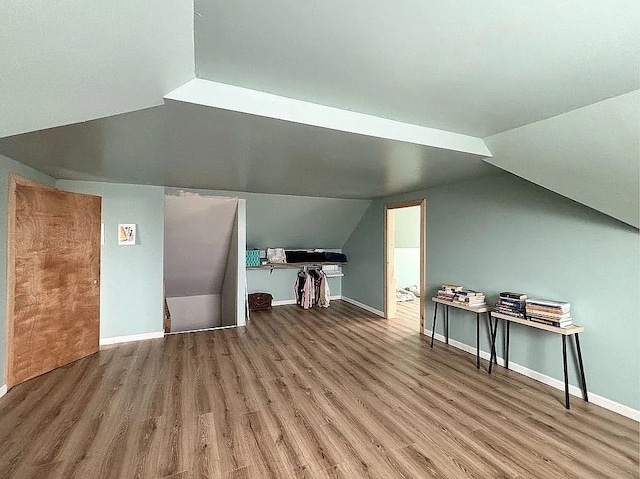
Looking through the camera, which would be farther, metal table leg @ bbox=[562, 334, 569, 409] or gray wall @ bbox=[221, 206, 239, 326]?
gray wall @ bbox=[221, 206, 239, 326]

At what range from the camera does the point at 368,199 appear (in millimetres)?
5898

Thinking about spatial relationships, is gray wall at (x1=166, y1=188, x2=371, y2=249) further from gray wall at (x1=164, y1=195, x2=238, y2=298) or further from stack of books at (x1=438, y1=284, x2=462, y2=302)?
stack of books at (x1=438, y1=284, x2=462, y2=302)

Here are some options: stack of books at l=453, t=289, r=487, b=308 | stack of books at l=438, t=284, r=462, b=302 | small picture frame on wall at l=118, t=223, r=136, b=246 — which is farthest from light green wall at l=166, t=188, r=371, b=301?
stack of books at l=453, t=289, r=487, b=308

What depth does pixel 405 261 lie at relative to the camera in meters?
7.68

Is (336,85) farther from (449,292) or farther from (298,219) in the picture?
(298,219)

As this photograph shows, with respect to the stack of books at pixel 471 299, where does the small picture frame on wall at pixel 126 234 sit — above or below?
above

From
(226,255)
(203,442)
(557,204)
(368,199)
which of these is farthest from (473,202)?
(226,255)

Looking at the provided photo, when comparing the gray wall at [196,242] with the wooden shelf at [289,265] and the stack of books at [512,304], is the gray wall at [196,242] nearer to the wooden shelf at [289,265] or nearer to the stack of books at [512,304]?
the wooden shelf at [289,265]

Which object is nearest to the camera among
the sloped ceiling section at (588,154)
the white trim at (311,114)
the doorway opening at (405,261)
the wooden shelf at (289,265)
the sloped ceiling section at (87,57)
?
the sloped ceiling section at (87,57)

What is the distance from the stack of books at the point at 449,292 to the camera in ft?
12.6

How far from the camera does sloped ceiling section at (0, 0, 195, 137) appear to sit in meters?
0.90

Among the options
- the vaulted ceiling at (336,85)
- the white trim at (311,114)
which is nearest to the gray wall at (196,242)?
the vaulted ceiling at (336,85)

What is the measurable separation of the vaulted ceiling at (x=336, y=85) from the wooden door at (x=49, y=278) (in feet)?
1.84

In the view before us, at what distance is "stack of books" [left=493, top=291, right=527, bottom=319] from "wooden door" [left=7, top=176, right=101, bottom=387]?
461 centimetres
